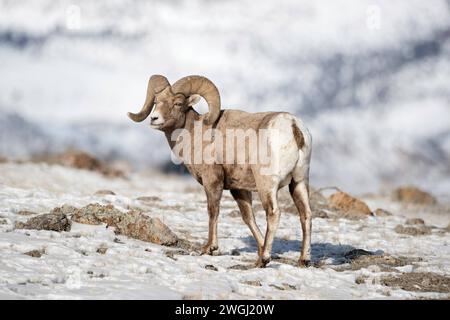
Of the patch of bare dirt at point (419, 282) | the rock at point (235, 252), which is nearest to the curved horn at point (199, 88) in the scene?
the rock at point (235, 252)

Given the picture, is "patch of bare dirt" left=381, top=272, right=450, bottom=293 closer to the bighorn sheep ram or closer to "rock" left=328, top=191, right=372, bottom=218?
the bighorn sheep ram

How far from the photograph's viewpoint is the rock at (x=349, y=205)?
24772mm

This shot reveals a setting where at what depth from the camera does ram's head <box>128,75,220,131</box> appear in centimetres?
1398

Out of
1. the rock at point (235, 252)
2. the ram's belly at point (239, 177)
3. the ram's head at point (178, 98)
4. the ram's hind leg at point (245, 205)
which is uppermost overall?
the ram's head at point (178, 98)

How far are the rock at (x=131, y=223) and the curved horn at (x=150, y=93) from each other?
7.60 ft

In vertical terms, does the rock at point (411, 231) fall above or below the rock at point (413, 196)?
below

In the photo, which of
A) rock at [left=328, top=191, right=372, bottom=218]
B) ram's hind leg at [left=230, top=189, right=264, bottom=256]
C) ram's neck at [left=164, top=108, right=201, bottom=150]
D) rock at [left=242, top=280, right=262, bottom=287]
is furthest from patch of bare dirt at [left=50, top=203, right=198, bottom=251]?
rock at [left=328, top=191, right=372, bottom=218]

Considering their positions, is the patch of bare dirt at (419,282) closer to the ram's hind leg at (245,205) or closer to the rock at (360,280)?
the rock at (360,280)

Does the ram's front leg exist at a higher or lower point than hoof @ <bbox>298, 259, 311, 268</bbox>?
higher

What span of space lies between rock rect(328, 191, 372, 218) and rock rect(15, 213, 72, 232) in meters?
12.9
